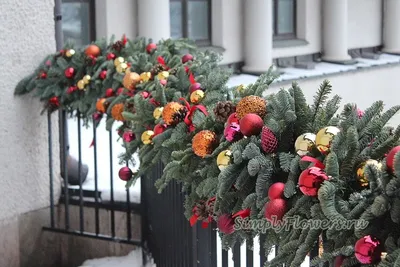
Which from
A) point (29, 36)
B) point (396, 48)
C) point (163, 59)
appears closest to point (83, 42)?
point (29, 36)

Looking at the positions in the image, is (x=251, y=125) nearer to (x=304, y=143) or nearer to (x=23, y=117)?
(x=304, y=143)

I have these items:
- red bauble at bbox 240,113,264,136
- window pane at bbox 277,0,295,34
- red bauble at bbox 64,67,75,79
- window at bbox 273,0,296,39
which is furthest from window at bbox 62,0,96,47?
red bauble at bbox 240,113,264,136

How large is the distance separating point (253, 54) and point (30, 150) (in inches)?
264

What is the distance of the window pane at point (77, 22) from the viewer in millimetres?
8930

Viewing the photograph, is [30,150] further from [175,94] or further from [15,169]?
[175,94]

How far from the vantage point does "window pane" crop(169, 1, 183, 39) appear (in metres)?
10.6

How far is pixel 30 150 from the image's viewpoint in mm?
5105

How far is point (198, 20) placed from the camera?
437 inches

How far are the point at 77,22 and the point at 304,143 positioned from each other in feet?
23.0

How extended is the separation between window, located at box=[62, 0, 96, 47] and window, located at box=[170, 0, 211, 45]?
62.8 inches

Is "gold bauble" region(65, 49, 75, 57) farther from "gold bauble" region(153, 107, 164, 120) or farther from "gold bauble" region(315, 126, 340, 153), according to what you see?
"gold bauble" region(315, 126, 340, 153)

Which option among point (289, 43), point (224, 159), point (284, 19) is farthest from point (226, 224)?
point (284, 19)

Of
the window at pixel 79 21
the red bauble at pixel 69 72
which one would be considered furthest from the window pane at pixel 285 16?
the red bauble at pixel 69 72

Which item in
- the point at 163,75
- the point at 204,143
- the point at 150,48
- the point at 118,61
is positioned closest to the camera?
the point at 204,143
